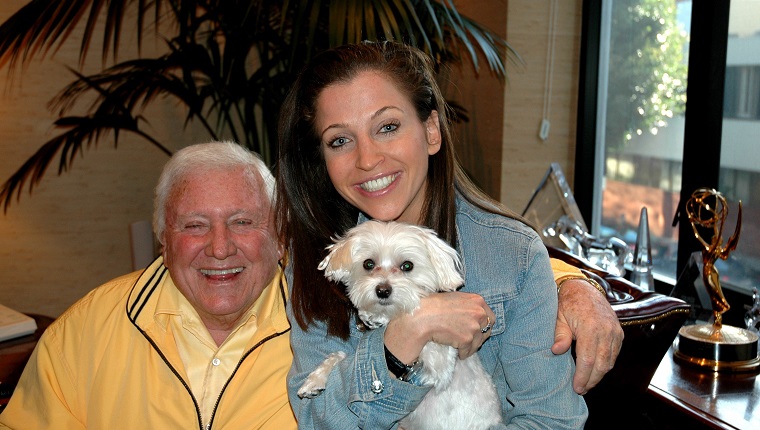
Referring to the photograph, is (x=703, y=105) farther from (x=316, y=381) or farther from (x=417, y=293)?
(x=316, y=381)

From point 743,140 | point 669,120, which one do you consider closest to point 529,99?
point 669,120

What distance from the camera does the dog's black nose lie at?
1.46 m

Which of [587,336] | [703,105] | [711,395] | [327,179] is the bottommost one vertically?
[711,395]

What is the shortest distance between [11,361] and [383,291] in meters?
1.46

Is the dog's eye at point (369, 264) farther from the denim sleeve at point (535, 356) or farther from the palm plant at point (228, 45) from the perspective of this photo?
the palm plant at point (228, 45)

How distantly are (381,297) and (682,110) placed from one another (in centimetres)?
243

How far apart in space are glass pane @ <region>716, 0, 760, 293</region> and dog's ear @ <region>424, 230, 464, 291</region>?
1.95 meters

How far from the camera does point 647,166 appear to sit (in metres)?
3.69

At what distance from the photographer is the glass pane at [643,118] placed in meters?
3.43

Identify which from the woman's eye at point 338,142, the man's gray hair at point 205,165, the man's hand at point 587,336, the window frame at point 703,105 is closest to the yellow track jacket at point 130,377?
the man's gray hair at point 205,165

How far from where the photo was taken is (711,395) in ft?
6.88

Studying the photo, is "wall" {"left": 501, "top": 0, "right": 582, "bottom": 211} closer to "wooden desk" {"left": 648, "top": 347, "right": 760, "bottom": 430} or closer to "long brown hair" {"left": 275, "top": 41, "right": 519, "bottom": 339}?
"wooden desk" {"left": 648, "top": 347, "right": 760, "bottom": 430}

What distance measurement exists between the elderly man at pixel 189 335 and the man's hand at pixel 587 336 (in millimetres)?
719

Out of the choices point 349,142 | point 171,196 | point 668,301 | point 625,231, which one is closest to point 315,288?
point 349,142
